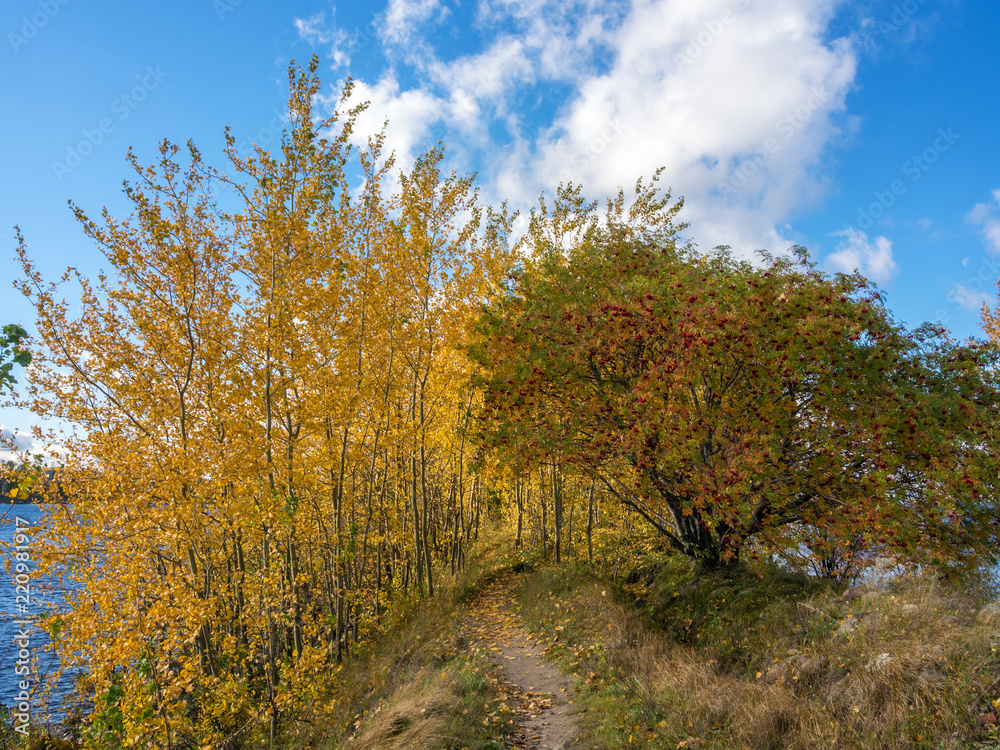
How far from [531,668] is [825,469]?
5.21 metres

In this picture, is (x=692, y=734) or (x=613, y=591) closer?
(x=692, y=734)

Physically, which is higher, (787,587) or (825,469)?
(825,469)

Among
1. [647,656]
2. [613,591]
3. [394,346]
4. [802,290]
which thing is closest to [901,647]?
[647,656]

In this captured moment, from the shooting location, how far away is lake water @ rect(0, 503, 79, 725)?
6.30 m

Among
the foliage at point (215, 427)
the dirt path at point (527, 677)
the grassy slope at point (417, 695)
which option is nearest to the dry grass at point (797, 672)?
the dirt path at point (527, 677)

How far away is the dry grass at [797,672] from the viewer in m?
3.70

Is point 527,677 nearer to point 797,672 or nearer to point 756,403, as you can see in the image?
point 797,672

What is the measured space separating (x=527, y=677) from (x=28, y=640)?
956 centimetres

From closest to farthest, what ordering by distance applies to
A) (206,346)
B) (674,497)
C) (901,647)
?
1. (901,647)
2. (206,346)
3. (674,497)

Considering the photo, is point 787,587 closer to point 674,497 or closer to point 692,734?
point 674,497

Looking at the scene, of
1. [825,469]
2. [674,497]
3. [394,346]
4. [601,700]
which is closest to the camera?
[601,700]

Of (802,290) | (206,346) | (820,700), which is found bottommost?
(820,700)

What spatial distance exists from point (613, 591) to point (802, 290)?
6552 millimetres

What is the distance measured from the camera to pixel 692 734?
15.2ft
